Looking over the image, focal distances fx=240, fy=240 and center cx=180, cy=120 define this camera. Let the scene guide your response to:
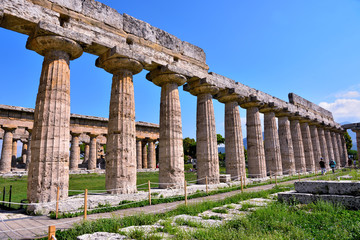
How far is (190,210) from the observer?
7.66 meters

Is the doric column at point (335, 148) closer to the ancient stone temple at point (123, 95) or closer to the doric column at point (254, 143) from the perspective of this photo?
the ancient stone temple at point (123, 95)

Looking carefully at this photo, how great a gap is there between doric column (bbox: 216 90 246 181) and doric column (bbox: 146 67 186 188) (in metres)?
5.35

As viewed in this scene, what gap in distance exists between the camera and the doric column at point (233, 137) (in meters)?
18.0

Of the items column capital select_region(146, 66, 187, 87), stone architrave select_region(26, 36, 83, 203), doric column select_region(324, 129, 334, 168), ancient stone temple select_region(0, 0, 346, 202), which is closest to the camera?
stone architrave select_region(26, 36, 83, 203)

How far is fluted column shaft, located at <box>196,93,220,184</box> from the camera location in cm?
1544

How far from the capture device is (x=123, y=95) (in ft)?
39.3

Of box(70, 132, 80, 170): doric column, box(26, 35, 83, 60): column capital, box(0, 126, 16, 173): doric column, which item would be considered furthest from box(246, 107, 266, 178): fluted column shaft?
box(0, 126, 16, 173): doric column

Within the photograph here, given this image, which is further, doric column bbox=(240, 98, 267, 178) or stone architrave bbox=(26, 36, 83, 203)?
doric column bbox=(240, 98, 267, 178)

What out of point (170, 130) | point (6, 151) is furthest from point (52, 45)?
point (6, 151)

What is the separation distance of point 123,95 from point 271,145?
52.1 feet

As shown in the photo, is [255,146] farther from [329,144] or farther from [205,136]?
[329,144]

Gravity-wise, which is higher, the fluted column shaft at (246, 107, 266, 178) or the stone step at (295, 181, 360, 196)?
the fluted column shaft at (246, 107, 266, 178)

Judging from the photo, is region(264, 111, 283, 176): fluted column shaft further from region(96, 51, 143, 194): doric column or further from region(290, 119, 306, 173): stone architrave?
region(96, 51, 143, 194): doric column

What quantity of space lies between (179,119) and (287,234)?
998cm
